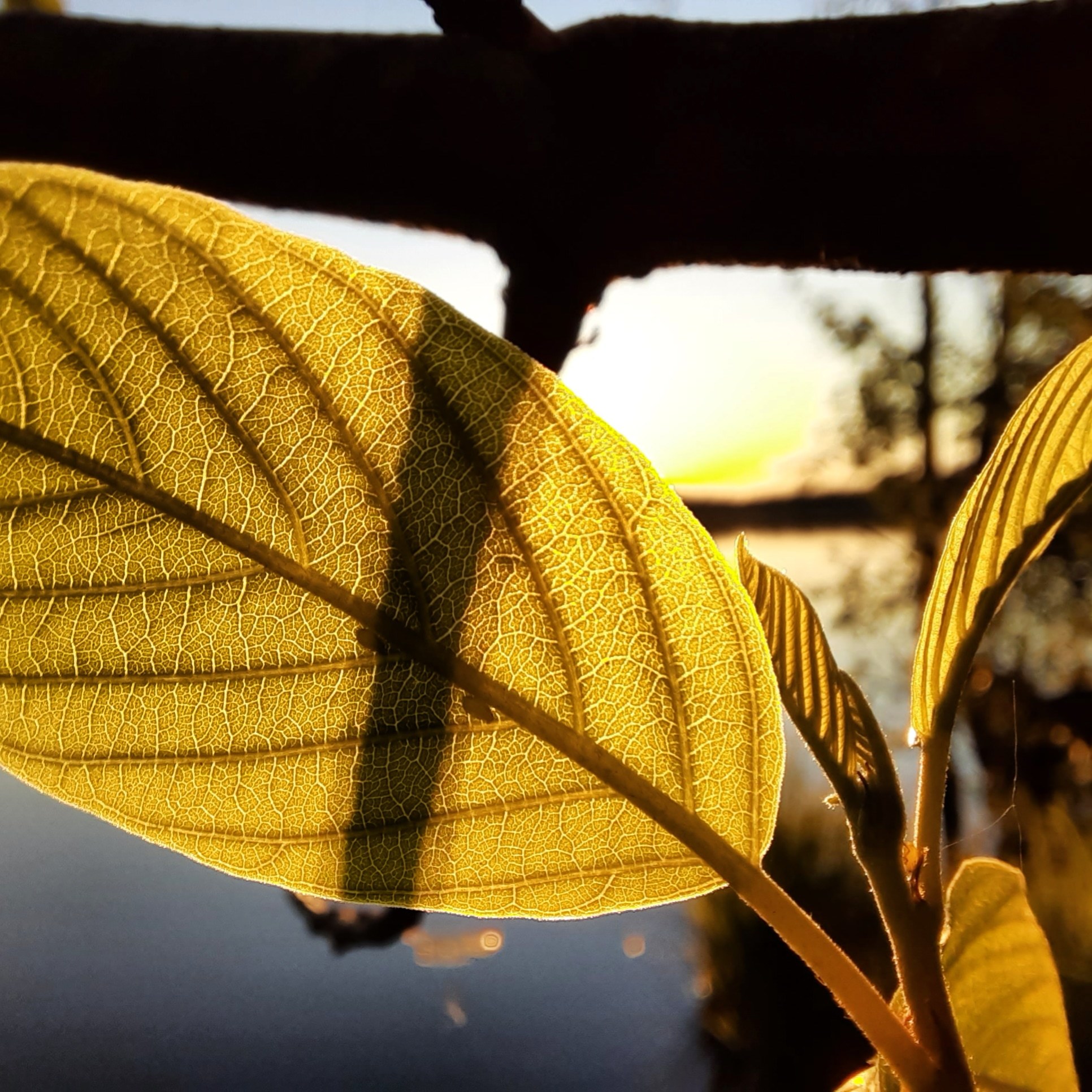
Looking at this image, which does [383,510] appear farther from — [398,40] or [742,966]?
[742,966]

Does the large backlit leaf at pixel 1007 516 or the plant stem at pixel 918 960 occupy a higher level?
the large backlit leaf at pixel 1007 516

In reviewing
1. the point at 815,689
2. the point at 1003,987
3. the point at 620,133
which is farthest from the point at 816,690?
the point at 620,133

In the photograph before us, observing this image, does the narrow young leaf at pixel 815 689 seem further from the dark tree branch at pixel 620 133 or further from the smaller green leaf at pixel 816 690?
the dark tree branch at pixel 620 133

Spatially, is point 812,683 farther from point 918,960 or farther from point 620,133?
point 620,133

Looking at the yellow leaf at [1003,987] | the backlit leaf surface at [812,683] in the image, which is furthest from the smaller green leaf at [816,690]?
the yellow leaf at [1003,987]

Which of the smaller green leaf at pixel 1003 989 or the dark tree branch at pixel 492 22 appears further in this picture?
the dark tree branch at pixel 492 22

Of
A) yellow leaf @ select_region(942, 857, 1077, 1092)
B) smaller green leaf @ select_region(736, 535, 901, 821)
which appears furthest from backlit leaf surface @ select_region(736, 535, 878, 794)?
yellow leaf @ select_region(942, 857, 1077, 1092)

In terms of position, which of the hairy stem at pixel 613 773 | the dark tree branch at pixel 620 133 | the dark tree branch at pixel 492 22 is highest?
the dark tree branch at pixel 492 22
